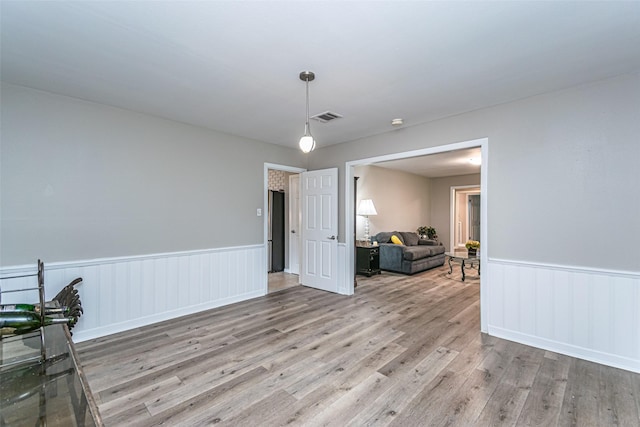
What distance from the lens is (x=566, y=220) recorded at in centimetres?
288

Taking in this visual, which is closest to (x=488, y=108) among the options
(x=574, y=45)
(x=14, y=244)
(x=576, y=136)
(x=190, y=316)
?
(x=576, y=136)

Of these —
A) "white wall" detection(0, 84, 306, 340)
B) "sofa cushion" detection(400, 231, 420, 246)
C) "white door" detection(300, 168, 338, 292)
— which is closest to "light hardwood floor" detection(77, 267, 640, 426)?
"white wall" detection(0, 84, 306, 340)

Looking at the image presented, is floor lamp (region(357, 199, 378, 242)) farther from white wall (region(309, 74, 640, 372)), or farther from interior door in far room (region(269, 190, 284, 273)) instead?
white wall (region(309, 74, 640, 372))

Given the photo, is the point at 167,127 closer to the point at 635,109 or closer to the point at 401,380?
the point at 401,380

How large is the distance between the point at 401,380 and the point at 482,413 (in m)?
0.59

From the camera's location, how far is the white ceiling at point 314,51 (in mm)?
1812

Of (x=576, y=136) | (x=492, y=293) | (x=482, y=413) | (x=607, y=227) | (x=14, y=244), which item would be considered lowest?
(x=482, y=413)

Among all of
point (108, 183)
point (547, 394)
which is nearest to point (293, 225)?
point (108, 183)

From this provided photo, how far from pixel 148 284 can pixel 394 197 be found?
641 cm

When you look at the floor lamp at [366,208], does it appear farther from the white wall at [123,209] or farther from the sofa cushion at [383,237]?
the white wall at [123,209]

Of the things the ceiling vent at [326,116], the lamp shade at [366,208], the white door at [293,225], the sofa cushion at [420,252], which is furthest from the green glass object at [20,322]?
the lamp shade at [366,208]

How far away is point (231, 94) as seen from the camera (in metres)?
3.01

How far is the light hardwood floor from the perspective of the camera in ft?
6.44

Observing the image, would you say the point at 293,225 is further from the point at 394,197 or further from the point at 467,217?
the point at 467,217
